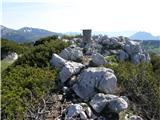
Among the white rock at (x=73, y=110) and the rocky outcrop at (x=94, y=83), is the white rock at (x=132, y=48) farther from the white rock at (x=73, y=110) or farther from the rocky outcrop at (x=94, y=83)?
the white rock at (x=73, y=110)

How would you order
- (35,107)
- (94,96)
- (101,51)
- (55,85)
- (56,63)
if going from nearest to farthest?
1. (35,107)
2. (94,96)
3. (55,85)
4. (56,63)
5. (101,51)

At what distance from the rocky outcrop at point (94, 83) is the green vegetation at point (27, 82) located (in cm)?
145

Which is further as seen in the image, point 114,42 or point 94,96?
point 114,42

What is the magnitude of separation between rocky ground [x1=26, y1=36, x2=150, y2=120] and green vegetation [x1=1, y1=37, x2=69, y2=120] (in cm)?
59

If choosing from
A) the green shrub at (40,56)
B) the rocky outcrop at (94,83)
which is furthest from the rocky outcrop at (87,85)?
the green shrub at (40,56)

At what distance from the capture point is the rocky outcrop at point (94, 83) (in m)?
17.4

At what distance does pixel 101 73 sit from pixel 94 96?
1470 mm

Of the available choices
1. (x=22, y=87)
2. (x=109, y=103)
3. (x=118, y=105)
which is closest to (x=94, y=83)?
(x=109, y=103)

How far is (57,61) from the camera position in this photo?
806 inches

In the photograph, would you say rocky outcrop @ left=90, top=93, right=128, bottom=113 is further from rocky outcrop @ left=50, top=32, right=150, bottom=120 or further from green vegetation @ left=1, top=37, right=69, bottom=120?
green vegetation @ left=1, top=37, right=69, bottom=120

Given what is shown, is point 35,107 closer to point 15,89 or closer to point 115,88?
point 15,89

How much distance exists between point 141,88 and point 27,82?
18.6ft

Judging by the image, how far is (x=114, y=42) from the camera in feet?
86.1

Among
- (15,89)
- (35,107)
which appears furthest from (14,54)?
(35,107)
